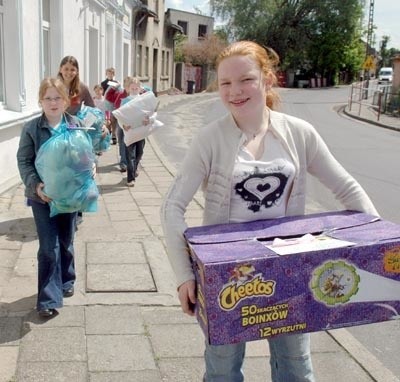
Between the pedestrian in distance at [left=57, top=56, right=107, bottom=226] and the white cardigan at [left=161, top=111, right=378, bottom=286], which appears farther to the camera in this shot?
the pedestrian in distance at [left=57, top=56, right=107, bottom=226]

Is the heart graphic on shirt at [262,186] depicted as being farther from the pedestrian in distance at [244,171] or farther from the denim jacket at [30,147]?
the denim jacket at [30,147]

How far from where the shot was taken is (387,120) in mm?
22422

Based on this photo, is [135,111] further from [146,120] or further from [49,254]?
[49,254]

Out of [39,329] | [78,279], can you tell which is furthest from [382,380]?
[78,279]

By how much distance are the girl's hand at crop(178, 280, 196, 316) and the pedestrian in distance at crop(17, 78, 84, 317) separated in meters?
1.83

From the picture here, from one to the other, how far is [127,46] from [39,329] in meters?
20.4

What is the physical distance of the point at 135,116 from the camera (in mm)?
7754

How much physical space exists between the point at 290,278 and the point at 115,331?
189 cm

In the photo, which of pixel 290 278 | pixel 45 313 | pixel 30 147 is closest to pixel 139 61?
pixel 30 147

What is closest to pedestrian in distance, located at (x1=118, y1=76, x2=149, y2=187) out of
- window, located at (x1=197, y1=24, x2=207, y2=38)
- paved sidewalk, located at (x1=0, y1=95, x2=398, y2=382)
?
paved sidewalk, located at (x1=0, y1=95, x2=398, y2=382)

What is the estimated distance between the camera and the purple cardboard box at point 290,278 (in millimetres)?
1715

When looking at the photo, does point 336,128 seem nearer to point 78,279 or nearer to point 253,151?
point 78,279

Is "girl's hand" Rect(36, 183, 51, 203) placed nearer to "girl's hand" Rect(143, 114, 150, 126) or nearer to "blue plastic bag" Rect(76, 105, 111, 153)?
"blue plastic bag" Rect(76, 105, 111, 153)

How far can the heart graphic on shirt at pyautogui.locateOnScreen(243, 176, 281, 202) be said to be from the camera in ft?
6.62
